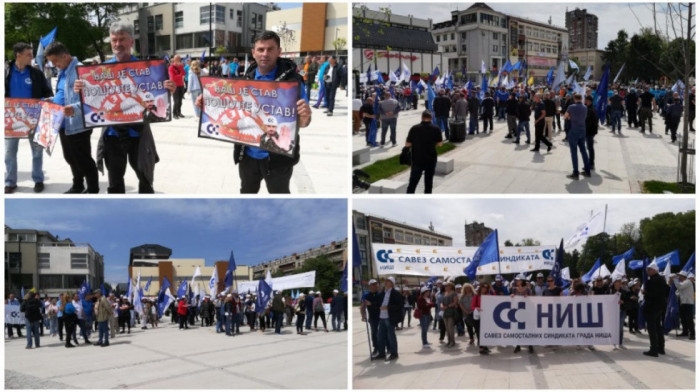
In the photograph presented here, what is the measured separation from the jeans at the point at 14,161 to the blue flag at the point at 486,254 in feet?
22.8

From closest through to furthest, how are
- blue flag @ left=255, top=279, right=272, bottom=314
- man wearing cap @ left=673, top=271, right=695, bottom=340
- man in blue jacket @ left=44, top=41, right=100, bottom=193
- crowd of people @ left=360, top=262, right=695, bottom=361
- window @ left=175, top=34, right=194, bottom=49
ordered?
man in blue jacket @ left=44, top=41, right=100, bottom=193 < crowd of people @ left=360, top=262, right=695, bottom=361 < man wearing cap @ left=673, top=271, right=695, bottom=340 < blue flag @ left=255, top=279, right=272, bottom=314 < window @ left=175, top=34, right=194, bottom=49

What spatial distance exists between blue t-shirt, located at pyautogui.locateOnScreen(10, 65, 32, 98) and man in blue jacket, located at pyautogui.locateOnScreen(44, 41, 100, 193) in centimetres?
106

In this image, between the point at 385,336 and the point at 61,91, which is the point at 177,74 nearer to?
the point at 61,91

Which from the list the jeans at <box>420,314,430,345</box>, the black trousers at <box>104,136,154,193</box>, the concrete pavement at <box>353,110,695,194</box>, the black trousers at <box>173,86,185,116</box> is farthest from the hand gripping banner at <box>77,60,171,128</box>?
the black trousers at <box>173,86,185,116</box>

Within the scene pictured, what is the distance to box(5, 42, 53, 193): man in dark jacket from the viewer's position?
25.1ft

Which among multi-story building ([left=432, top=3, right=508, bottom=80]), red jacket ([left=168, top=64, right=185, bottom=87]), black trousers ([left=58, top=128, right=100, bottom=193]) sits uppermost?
multi-story building ([left=432, top=3, right=508, bottom=80])

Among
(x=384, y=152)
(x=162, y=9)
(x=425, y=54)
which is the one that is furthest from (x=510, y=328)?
(x=425, y=54)

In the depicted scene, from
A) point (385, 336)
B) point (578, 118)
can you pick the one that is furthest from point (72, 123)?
point (578, 118)

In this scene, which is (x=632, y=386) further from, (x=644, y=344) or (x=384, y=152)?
(x=384, y=152)

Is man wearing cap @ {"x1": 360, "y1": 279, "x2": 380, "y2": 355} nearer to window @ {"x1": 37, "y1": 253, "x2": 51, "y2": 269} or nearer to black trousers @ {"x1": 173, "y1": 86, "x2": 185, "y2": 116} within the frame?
black trousers @ {"x1": 173, "y1": 86, "x2": 185, "y2": 116}

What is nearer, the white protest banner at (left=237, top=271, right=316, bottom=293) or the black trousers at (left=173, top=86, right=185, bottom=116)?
the black trousers at (left=173, top=86, right=185, bottom=116)

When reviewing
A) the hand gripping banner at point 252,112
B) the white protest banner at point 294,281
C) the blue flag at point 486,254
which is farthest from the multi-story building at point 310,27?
the hand gripping banner at point 252,112

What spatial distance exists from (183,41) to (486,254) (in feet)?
158

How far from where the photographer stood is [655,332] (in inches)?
306
